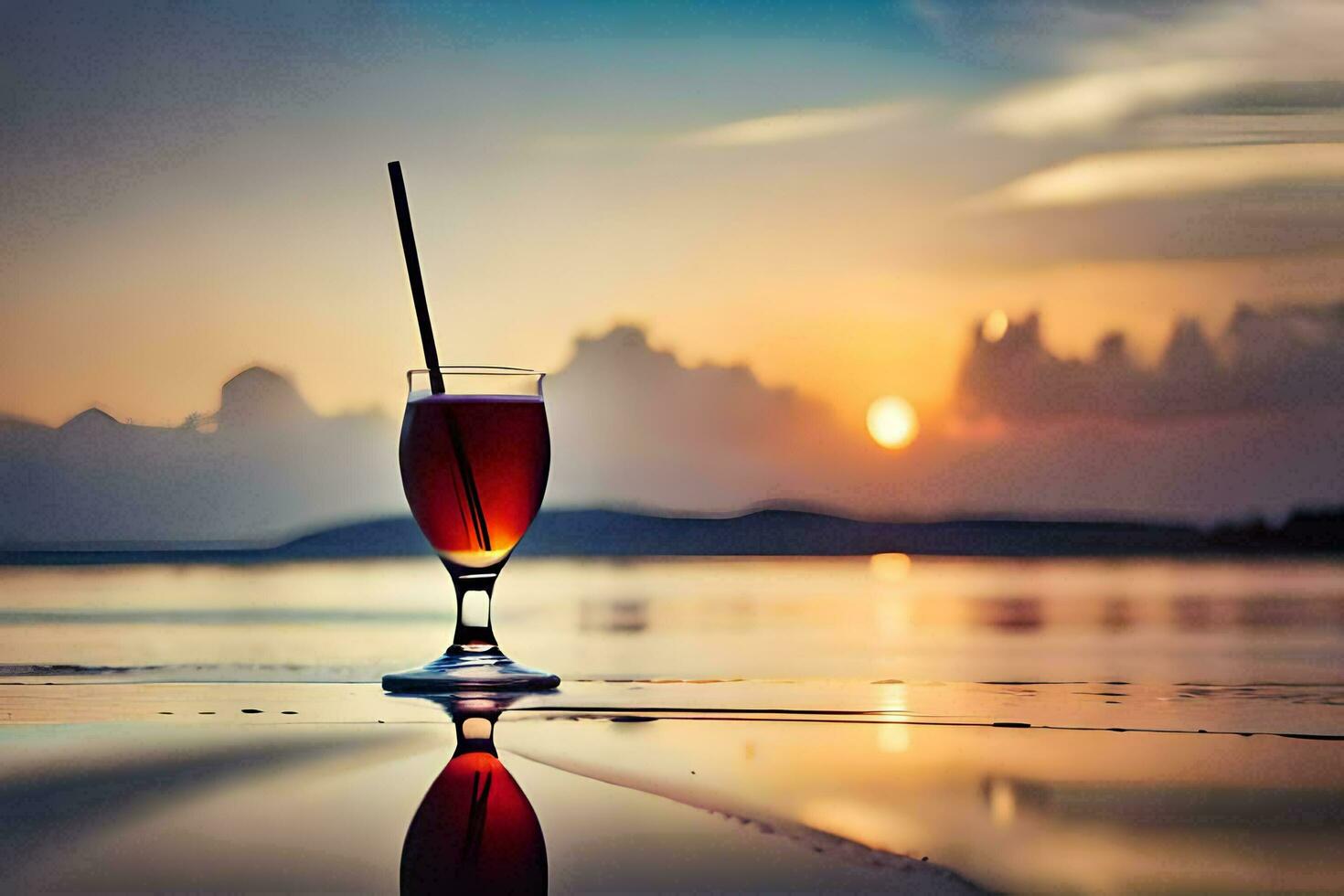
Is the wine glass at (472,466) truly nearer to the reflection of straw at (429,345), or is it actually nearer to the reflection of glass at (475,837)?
the reflection of straw at (429,345)

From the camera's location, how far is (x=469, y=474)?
1.79 metres

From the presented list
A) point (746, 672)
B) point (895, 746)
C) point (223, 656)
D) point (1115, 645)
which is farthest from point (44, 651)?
point (1115, 645)

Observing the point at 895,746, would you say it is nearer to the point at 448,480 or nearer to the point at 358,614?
the point at 448,480

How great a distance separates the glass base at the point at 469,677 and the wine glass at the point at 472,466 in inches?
4.1

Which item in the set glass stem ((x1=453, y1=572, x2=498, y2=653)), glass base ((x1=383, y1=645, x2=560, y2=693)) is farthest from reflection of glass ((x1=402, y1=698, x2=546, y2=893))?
glass stem ((x1=453, y1=572, x2=498, y2=653))

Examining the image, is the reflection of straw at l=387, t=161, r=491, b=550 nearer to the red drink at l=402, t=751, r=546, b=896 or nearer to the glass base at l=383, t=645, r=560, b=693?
the glass base at l=383, t=645, r=560, b=693

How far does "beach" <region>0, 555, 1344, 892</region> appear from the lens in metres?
0.72

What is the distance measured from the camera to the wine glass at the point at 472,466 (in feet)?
5.82

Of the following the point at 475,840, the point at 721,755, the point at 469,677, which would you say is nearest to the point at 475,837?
the point at 475,840

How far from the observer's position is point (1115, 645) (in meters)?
2.14

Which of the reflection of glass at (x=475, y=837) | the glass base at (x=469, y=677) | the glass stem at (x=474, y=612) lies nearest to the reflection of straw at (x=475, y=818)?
the reflection of glass at (x=475, y=837)

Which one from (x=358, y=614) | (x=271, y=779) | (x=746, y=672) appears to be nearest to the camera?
(x=271, y=779)

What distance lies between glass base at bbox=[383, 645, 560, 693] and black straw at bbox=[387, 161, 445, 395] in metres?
0.34

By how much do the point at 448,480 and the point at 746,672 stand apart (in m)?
A: 0.41
